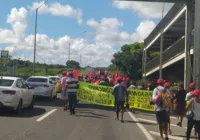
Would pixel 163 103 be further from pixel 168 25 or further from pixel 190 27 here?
pixel 168 25

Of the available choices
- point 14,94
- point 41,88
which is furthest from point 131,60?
point 14,94

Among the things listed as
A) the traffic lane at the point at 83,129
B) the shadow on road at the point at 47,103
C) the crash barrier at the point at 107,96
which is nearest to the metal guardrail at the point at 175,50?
the crash barrier at the point at 107,96

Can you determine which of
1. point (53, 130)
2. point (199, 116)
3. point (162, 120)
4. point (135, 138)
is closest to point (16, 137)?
point (53, 130)

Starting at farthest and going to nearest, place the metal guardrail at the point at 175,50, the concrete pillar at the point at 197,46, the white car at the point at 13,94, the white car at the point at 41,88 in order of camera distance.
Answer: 1. the metal guardrail at the point at 175,50
2. the white car at the point at 41,88
3. the concrete pillar at the point at 197,46
4. the white car at the point at 13,94

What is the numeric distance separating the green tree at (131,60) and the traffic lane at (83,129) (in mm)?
57048

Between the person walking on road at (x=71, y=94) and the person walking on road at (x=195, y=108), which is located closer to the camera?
the person walking on road at (x=195, y=108)

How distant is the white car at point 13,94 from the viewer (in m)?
15.9

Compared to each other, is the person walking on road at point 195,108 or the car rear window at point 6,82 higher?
the car rear window at point 6,82

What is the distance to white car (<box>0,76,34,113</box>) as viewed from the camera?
15.9m

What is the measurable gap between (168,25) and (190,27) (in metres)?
8.69

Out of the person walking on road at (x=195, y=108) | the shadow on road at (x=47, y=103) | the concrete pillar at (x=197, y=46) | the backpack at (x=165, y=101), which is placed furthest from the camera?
the shadow on road at (x=47, y=103)

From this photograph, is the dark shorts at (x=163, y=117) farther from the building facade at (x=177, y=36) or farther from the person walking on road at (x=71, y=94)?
the building facade at (x=177, y=36)

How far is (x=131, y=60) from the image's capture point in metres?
76.7

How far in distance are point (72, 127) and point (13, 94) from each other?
3627mm
